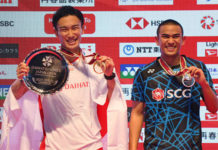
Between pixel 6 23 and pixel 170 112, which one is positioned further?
pixel 6 23

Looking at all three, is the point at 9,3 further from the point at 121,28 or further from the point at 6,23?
the point at 121,28

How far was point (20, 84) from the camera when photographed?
2.10 meters

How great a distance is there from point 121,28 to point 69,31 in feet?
4.58

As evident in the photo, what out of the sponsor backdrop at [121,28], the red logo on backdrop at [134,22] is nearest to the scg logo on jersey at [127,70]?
the sponsor backdrop at [121,28]

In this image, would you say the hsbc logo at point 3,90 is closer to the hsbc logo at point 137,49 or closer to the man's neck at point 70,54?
the hsbc logo at point 137,49

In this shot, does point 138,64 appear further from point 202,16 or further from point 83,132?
point 83,132

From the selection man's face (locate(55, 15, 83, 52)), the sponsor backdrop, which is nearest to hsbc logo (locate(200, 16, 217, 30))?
the sponsor backdrop

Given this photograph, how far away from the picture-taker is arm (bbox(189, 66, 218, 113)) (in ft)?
6.67

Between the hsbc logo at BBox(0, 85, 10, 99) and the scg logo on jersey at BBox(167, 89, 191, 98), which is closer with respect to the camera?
the scg logo on jersey at BBox(167, 89, 191, 98)

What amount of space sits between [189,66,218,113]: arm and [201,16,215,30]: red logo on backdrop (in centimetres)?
154

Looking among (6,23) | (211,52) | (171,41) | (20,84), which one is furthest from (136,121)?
(6,23)

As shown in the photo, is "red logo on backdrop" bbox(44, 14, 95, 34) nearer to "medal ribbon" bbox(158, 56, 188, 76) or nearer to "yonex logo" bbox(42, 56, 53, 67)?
"medal ribbon" bbox(158, 56, 188, 76)

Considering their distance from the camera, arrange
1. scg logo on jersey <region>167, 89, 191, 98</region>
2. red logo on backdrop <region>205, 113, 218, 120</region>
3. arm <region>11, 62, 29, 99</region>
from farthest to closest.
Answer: red logo on backdrop <region>205, 113, 218, 120</region>, scg logo on jersey <region>167, 89, 191, 98</region>, arm <region>11, 62, 29, 99</region>

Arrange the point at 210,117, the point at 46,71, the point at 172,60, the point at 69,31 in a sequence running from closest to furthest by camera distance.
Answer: the point at 46,71 → the point at 69,31 → the point at 172,60 → the point at 210,117
